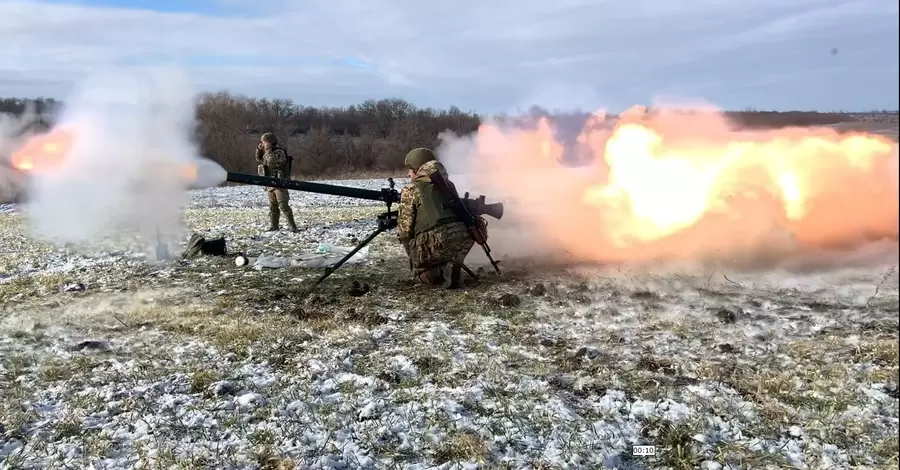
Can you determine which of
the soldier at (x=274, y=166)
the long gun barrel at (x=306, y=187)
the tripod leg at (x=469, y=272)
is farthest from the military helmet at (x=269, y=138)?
the tripod leg at (x=469, y=272)

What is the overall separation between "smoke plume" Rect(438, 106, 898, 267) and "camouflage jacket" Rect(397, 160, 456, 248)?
3.23 m

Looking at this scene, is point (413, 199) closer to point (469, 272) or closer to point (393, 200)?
point (393, 200)

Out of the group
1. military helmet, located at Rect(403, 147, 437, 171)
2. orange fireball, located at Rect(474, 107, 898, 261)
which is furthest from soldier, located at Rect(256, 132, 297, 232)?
orange fireball, located at Rect(474, 107, 898, 261)

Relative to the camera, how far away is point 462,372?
6234mm

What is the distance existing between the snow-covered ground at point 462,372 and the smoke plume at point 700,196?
1.01 meters

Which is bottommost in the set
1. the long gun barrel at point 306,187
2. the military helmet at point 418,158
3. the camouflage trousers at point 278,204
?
the camouflage trousers at point 278,204

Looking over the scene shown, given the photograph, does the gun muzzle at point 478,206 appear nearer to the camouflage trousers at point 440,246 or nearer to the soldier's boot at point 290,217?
the camouflage trousers at point 440,246

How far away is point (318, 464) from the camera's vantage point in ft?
15.1

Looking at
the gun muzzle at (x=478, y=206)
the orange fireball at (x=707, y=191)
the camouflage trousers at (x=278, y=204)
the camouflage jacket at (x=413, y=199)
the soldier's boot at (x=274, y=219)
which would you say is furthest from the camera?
the soldier's boot at (x=274, y=219)

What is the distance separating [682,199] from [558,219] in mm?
3099

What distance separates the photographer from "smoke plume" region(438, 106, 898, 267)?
9.62 metres

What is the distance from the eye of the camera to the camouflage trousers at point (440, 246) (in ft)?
31.4

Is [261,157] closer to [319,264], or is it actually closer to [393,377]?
[319,264]

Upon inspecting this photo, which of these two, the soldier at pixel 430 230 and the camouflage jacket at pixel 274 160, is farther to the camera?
the camouflage jacket at pixel 274 160
